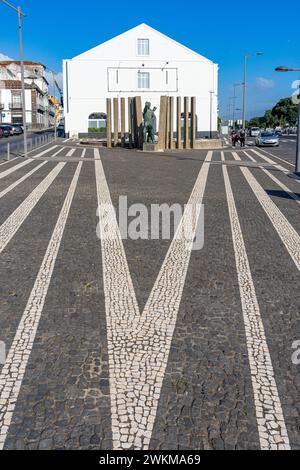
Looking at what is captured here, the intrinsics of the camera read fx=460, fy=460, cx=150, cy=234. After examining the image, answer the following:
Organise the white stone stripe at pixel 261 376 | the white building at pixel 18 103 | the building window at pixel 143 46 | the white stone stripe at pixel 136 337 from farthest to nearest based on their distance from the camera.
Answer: the white building at pixel 18 103, the building window at pixel 143 46, the white stone stripe at pixel 136 337, the white stone stripe at pixel 261 376

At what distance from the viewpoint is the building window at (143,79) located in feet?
186

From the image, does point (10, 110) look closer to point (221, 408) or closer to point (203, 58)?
point (203, 58)

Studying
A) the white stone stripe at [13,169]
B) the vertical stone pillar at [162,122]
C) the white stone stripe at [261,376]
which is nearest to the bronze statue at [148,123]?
the vertical stone pillar at [162,122]

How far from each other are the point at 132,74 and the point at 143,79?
1.48 metres

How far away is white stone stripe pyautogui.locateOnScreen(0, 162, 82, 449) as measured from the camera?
3416 millimetres

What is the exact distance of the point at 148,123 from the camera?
3106 centimetres

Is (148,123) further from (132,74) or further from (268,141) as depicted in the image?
(132,74)

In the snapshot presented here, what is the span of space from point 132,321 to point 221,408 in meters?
1.68

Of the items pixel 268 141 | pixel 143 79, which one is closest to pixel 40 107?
pixel 143 79

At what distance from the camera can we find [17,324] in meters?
4.77

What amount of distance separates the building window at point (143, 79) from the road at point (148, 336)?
165 ft

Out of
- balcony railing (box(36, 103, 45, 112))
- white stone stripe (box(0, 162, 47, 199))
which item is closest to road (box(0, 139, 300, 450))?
white stone stripe (box(0, 162, 47, 199))

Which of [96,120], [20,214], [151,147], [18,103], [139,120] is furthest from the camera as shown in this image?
[18,103]

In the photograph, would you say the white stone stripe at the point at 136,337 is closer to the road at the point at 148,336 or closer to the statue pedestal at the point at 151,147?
the road at the point at 148,336
